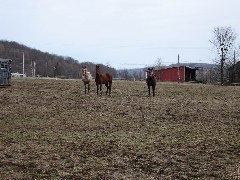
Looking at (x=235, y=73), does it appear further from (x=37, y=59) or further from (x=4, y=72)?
(x=37, y=59)

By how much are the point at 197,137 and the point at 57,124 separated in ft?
17.6

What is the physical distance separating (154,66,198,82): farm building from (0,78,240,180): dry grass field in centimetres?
5254

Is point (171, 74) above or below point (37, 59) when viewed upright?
below

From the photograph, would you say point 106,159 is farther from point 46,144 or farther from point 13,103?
point 13,103

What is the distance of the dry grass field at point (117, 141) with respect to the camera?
848 centimetres

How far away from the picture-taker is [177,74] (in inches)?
2921

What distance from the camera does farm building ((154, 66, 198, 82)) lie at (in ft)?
240

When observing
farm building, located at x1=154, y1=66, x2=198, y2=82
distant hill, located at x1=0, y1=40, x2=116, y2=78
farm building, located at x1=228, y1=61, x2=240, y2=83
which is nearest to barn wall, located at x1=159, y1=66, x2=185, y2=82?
farm building, located at x1=154, y1=66, x2=198, y2=82

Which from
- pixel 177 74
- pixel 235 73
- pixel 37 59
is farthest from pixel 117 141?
pixel 37 59

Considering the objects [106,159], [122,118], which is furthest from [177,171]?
[122,118]

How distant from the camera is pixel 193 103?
22.6m

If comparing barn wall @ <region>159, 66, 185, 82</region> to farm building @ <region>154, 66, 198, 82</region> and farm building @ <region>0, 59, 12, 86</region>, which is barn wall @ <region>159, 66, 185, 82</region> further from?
farm building @ <region>0, 59, 12, 86</region>

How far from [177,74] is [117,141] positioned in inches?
2503

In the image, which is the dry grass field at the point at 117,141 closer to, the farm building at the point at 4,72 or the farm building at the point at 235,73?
the farm building at the point at 4,72
